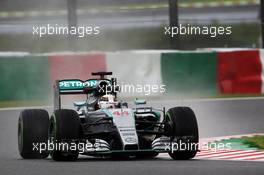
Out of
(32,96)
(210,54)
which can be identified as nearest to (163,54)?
(210,54)

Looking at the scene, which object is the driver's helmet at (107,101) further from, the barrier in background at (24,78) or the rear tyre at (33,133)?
the barrier in background at (24,78)

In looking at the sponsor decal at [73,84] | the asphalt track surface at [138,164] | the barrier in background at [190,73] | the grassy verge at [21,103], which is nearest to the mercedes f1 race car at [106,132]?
the asphalt track surface at [138,164]

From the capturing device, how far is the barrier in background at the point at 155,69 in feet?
78.6

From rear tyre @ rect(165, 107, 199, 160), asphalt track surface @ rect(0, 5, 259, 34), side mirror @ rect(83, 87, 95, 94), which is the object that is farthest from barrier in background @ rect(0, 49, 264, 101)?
rear tyre @ rect(165, 107, 199, 160)

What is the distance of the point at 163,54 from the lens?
24703 mm

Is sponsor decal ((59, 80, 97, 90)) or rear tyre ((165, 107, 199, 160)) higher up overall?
sponsor decal ((59, 80, 97, 90))

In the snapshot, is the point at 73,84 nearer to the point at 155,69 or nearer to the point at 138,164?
the point at 138,164

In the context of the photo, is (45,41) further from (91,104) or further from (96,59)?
(91,104)

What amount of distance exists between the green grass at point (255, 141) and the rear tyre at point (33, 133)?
3.16 meters

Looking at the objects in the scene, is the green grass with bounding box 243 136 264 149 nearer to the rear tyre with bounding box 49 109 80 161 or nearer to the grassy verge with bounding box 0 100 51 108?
the rear tyre with bounding box 49 109 80 161

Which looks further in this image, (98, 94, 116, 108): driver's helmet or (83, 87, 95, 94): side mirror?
(83, 87, 95, 94): side mirror

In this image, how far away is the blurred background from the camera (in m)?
28.8

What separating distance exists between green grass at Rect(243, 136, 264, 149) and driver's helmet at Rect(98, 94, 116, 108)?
2.38 m

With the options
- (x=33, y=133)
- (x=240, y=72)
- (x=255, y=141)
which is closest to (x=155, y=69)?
(x=240, y=72)
